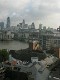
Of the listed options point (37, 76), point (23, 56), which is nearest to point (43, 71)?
point (37, 76)

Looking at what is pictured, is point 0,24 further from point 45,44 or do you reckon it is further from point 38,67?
point 38,67

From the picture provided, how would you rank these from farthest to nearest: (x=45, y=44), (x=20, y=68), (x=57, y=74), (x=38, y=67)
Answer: (x=45, y=44) → (x=20, y=68) → (x=38, y=67) → (x=57, y=74)

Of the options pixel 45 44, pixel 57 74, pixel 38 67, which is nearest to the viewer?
pixel 57 74

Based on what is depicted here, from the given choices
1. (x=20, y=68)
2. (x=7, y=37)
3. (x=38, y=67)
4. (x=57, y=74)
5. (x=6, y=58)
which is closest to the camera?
(x=57, y=74)

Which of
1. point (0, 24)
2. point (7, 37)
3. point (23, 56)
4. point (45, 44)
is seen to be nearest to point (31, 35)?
point (7, 37)

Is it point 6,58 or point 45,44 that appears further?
point 45,44

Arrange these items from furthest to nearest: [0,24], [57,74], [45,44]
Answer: [0,24], [45,44], [57,74]

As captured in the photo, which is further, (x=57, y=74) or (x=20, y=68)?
(x=20, y=68)

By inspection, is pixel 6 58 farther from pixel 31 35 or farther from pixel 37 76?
pixel 31 35
